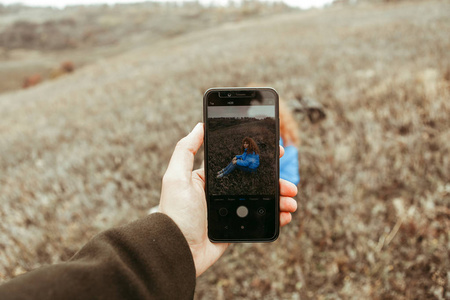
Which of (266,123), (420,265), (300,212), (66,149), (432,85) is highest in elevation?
(432,85)

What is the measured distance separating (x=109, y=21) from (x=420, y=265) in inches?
4310

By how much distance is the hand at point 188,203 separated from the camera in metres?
1.93

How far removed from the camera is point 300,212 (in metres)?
3.76

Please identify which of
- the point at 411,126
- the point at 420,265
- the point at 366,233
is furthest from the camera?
the point at 411,126

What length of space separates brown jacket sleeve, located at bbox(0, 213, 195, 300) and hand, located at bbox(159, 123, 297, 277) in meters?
0.26

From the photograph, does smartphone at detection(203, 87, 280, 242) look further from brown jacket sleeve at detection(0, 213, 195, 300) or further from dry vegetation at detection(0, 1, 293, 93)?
dry vegetation at detection(0, 1, 293, 93)

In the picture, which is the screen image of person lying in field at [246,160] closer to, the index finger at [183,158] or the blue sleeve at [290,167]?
the index finger at [183,158]

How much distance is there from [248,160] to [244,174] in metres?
0.13

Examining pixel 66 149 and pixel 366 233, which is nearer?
pixel 366 233

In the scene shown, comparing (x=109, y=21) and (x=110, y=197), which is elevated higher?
(x=109, y=21)

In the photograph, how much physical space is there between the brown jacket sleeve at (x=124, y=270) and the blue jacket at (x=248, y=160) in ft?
2.69

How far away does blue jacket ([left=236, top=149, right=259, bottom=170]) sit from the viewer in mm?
2164

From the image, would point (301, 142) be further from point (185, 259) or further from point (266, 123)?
point (185, 259)

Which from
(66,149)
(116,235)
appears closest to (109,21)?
(66,149)
